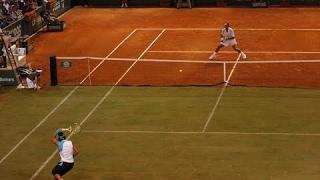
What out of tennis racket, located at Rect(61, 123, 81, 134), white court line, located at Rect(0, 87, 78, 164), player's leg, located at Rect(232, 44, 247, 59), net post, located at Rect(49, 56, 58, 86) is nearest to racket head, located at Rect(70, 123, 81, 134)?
tennis racket, located at Rect(61, 123, 81, 134)

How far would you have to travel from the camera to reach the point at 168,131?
24.2 m

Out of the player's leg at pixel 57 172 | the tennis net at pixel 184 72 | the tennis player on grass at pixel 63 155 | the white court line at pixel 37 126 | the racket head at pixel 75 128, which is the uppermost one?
the tennis player on grass at pixel 63 155

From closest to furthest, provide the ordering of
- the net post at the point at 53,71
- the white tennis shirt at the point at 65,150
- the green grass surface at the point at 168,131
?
the white tennis shirt at the point at 65,150
the green grass surface at the point at 168,131
the net post at the point at 53,71

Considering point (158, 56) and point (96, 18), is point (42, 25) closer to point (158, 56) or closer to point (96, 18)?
point (96, 18)

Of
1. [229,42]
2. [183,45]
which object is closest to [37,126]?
[229,42]

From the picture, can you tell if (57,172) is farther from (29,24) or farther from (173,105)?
(29,24)

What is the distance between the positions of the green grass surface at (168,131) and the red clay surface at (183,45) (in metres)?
1.90

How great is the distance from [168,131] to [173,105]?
119 inches

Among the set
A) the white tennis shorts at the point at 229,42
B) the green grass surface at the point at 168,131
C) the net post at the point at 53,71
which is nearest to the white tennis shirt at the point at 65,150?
the green grass surface at the point at 168,131

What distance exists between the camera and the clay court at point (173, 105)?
69.7ft

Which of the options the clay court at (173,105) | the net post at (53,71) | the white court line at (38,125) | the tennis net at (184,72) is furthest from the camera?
the tennis net at (184,72)

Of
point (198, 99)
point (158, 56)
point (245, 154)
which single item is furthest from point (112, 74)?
point (245, 154)

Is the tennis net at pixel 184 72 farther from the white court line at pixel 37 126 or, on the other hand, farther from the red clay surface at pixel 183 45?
the white court line at pixel 37 126

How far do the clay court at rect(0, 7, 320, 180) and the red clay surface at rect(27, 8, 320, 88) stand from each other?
0.26ft
